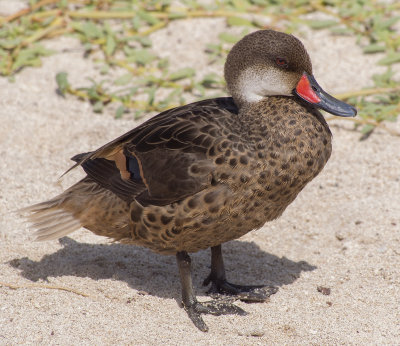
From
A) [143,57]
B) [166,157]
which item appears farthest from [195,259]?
[143,57]

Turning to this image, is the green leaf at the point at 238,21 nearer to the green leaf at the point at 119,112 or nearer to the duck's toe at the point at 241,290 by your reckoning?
the green leaf at the point at 119,112

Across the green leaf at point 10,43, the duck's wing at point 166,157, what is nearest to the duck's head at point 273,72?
the duck's wing at point 166,157

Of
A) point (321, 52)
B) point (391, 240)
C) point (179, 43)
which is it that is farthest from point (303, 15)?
point (391, 240)

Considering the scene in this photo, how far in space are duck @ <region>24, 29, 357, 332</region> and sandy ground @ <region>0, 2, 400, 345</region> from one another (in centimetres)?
28

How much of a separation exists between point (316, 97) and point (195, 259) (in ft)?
4.75

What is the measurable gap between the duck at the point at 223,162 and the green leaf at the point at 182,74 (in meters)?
2.05

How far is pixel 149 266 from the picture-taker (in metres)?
4.41

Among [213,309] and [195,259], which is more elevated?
[213,309]

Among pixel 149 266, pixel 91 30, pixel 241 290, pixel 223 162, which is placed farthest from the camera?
pixel 91 30

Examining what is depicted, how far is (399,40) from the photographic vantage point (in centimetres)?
625

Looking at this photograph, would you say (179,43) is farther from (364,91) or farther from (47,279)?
(47,279)

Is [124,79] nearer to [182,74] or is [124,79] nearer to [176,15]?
[182,74]

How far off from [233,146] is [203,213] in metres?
0.36

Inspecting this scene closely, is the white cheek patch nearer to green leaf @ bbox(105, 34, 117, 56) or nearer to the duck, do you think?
the duck
